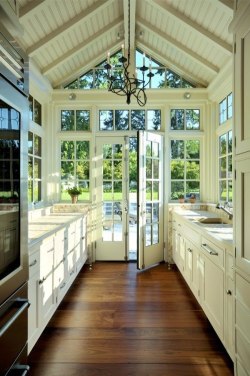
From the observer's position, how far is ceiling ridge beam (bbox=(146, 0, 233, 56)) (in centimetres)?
366

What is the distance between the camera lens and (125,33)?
4301 millimetres

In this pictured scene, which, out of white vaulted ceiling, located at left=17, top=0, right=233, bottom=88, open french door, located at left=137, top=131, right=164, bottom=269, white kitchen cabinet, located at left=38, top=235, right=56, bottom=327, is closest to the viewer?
white kitchen cabinet, located at left=38, top=235, right=56, bottom=327

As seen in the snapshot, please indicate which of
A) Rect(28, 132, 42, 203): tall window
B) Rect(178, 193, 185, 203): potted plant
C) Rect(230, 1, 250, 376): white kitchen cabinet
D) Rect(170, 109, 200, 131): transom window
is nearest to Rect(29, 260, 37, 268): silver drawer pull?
Rect(230, 1, 250, 376): white kitchen cabinet

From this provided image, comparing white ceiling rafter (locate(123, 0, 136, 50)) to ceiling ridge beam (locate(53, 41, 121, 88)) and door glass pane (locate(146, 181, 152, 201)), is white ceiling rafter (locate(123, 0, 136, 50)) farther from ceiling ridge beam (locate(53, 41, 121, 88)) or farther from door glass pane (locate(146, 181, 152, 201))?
door glass pane (locate(146, 181, 152, 201))

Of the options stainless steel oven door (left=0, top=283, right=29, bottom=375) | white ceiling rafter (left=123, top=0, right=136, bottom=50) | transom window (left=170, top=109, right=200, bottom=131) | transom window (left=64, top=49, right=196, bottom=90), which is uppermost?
white ceiling rafter (left=123, top=0, right=136, bottom=50)

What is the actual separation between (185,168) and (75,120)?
6.96ft

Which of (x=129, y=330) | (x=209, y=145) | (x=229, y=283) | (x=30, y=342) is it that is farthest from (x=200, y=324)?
(x=209, y=145)

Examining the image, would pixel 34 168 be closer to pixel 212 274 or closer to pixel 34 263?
pixel 34 263

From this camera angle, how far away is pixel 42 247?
2.40 metres

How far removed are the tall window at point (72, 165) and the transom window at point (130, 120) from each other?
51 cm

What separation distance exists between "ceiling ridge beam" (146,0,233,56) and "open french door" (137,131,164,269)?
1.53 m

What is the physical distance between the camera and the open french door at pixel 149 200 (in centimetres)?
441

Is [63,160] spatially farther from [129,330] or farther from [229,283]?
[229,283]

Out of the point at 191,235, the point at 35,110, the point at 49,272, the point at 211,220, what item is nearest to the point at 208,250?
the point at 191,235
